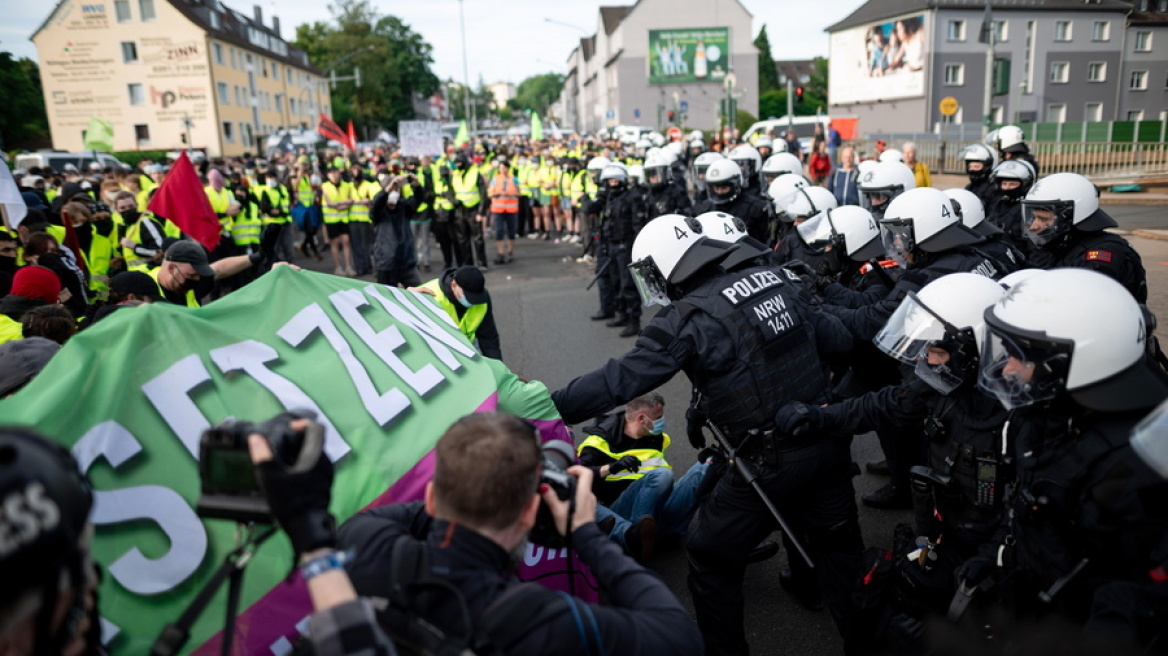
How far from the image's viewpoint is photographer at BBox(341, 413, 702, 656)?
1768 mm

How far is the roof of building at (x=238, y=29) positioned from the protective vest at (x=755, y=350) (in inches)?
2147

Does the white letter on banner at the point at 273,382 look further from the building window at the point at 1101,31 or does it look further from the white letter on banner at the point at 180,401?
the building window at the point at 1101,31

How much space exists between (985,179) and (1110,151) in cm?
1606

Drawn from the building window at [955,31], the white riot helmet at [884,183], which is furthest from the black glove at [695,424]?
the building window at [955,31]

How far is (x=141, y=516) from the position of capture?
7.19 ft

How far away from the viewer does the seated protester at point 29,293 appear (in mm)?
4941

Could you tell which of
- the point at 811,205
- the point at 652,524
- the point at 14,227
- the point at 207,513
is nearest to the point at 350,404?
the point at 207,513

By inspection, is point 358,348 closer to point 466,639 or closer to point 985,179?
point 466,639

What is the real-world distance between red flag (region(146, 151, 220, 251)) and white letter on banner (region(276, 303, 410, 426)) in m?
6.10

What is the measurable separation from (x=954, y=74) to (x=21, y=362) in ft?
162

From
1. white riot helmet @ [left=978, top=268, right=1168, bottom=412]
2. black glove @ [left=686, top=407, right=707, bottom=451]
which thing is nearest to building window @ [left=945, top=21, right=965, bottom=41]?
black glove @ [left=686, top=407, right=707, bottom=451]

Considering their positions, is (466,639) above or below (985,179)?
below

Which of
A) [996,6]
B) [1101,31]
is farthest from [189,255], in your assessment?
[1101,31]

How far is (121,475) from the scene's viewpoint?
2201mm
